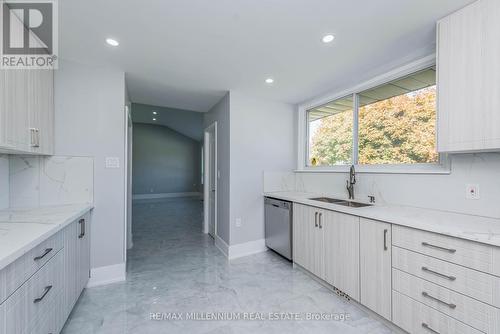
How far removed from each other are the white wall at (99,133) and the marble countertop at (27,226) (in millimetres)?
340

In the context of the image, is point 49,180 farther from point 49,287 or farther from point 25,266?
point 25,266

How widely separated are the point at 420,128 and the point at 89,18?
3077mm

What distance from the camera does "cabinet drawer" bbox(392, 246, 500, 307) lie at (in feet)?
3.88

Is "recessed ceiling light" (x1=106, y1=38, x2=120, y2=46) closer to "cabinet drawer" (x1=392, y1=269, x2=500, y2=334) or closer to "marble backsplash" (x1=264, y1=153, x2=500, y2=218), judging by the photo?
"marble backsplash" (x1=264, y1=153, x2=500, y2=218)

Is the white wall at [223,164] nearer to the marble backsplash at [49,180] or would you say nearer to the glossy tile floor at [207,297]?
the glossy tile floor at [207,297]

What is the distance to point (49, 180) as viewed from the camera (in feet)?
7.05

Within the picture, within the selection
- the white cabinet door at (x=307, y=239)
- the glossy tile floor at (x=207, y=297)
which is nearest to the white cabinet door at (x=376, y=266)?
the glossy tile floor at (x=207, y=297)

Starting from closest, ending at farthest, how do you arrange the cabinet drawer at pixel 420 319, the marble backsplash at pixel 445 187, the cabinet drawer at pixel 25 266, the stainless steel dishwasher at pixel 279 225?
the cabinet drawer at pixel 25 266
the cabinet drawer at pixel 420 319
the marble backsplash at pixel 445 187
the stainless steel dishwasher at pixel 279 225

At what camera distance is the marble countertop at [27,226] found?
987mm

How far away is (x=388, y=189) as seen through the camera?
7.40ft

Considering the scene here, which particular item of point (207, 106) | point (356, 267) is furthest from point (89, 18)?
point (356, 267)

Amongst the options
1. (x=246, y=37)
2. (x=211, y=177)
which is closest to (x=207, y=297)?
(x=211, y=177)

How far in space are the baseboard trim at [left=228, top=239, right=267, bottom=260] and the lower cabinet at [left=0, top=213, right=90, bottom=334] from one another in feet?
5.58

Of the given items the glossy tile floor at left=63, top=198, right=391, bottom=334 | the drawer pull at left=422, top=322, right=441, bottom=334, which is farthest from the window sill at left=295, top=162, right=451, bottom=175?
the glossy tile floor at left=63, top=198, right=391, bottom=334
